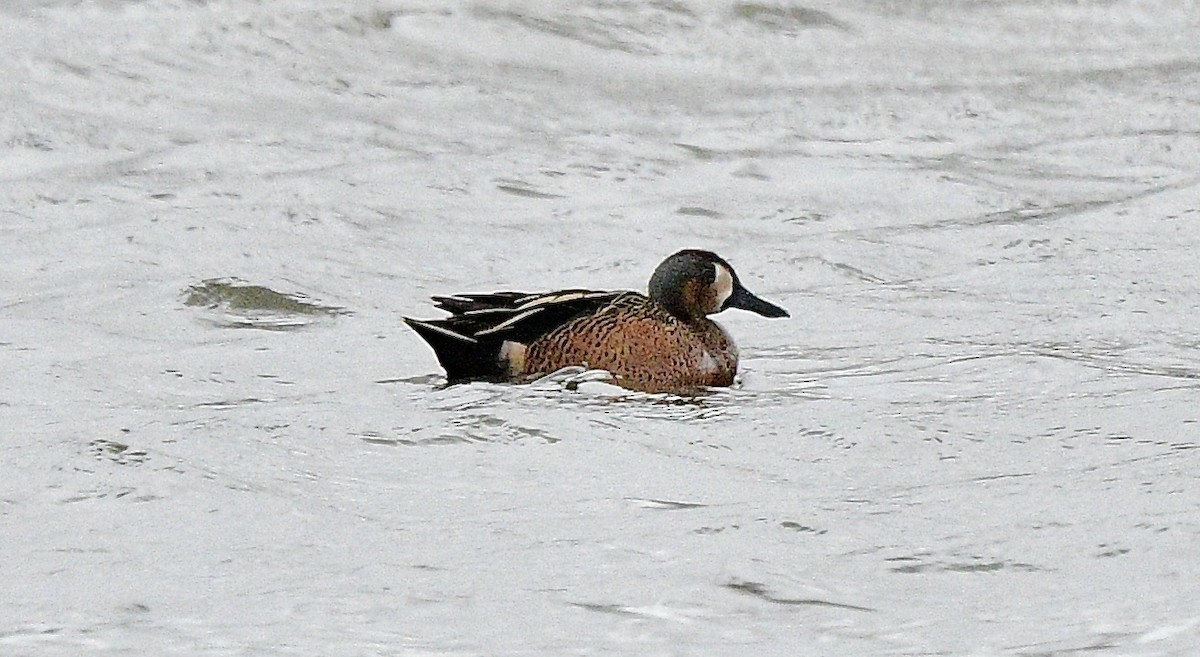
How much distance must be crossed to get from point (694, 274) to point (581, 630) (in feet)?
12.9

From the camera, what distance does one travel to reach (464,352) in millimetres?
8453

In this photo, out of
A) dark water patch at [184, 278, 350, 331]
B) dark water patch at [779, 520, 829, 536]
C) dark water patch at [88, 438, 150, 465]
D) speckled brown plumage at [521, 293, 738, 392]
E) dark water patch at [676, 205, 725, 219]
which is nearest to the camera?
dark water patch at [779, 520, 829, 536]

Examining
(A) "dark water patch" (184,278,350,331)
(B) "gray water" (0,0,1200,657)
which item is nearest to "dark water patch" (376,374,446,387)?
(B) "gray water" (0,0,1200,657)

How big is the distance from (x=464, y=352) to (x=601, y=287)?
2.87 metres

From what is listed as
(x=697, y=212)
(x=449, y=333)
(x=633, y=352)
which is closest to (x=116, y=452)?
(x=449, y=333)

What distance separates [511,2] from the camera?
58.0ft

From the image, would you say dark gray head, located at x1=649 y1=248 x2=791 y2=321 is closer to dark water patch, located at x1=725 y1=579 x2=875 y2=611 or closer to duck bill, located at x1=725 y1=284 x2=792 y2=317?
duck bill, located at x1=725 y1=284 x2=792 y2=317

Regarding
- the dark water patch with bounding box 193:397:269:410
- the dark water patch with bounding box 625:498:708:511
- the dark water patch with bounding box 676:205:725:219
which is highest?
the dark water patch with bounding box 625:498:708:511

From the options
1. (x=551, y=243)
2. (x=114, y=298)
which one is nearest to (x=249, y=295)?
(x=114, y=298)

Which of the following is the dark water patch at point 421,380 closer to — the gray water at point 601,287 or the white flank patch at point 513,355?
the gray water at point 601,287

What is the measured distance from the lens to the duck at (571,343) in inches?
331

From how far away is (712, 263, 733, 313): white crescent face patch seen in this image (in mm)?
8852

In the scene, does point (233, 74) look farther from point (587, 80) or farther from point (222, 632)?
point (222, 632)

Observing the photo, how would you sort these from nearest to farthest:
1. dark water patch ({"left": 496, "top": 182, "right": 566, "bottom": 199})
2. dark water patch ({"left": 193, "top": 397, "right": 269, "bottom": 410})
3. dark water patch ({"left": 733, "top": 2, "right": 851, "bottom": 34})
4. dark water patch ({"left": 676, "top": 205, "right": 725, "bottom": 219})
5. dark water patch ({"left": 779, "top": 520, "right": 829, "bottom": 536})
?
dark water patch ({"left": 779, "top": 520, "right": 829, "bottom": 536}), dark water patch ({"left": 193, "top": 397, "right": 269, "bottom": 410}), dark water patch ({"left": 676, "top": 205, "right": 725, "bottom": 219}), dark water patch ({"left": 496, "top": 182, "right": 566, "bottom": 199}), dark water patch ({"left": 733, "top": 2, "right": 851, "bottom": 34})
